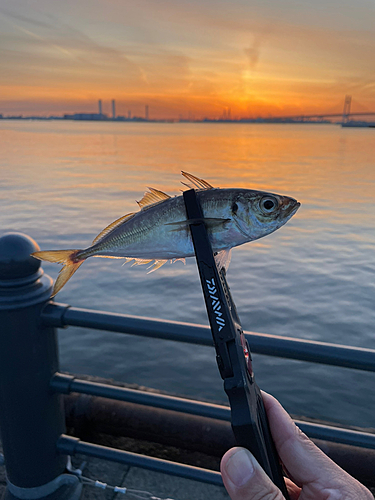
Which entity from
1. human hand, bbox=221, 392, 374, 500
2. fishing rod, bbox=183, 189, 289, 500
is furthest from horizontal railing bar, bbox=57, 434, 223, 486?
fishing rod, bbox=183, 189, 289, 500

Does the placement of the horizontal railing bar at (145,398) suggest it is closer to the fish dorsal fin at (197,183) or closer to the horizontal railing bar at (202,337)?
the horizontal railing bar at (202,337)

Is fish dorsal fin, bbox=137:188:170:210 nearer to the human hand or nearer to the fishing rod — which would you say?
the fishing rod

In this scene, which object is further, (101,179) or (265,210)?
(101,179)

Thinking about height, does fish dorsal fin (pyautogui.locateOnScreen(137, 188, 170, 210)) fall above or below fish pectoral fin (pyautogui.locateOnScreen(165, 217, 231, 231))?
above

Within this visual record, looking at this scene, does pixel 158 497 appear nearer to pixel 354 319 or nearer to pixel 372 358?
pixel 372 358

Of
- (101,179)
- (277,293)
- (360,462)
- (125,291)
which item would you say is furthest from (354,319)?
(101,179)

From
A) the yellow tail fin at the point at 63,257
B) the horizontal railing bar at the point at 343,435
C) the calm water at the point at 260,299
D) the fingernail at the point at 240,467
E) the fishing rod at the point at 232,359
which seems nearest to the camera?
the yellow tail fin at the point at 63,257

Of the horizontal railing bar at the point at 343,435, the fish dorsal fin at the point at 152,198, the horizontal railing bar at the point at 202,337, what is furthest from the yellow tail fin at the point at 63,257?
the horizontal railing bar at the point at 343,435
